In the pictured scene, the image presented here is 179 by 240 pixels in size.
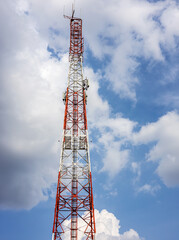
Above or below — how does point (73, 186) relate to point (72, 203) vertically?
above

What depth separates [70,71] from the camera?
58656 millimetres

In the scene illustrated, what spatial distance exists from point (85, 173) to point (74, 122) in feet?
35.9

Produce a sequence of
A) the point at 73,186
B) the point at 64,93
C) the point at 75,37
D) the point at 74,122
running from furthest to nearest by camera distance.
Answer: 1. the point at 75,37
2. the point at 64,93
3. the point at 74,122
4. the point at 73,186

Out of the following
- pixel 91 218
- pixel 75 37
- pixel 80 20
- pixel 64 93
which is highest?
pixel 80 20

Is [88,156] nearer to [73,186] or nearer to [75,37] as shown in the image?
[73,186]

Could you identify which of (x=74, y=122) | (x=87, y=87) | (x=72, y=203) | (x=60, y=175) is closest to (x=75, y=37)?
(x=87, y=87)

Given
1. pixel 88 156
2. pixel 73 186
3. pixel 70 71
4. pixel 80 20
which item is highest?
pixel 80 20

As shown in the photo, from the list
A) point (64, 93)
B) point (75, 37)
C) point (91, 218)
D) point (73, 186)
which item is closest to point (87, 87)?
point (64, 93)

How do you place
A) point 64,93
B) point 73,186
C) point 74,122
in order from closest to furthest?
point 73,186
point 74,122
point 64,93

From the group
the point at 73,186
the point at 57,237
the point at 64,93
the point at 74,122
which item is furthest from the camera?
the point at 64,93

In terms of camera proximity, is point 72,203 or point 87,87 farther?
point 87,87

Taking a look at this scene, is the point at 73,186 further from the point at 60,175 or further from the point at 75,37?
the point at 75,37

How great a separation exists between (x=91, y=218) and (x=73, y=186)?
6441mm

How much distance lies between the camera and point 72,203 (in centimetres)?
4612
